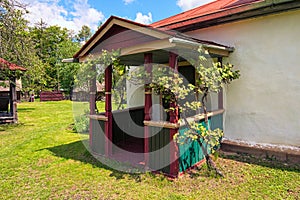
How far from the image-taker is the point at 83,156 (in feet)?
17.1

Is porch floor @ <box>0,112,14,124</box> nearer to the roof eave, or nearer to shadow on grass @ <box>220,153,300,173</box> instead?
the roof eave

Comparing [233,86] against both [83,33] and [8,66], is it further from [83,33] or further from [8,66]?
[83,33]

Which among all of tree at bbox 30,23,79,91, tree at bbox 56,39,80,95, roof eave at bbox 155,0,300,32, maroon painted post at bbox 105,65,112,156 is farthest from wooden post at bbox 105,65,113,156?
tree at bbox 56,39,80,95

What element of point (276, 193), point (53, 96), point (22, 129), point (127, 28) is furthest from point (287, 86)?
point (53, 96)

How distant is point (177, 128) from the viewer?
3822 millimetres

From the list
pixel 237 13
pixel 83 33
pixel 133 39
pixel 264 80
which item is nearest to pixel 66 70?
pixel 83 33

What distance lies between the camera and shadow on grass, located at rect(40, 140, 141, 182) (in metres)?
4.11

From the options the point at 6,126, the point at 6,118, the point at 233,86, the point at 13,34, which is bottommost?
the point at 6,126

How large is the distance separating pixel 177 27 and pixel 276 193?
513 centimetres

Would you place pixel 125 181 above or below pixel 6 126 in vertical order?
below

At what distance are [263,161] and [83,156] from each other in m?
4.34

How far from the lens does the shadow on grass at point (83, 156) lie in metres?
4.11

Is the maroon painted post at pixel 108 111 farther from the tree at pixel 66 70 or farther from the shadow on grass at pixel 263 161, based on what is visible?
the tree at pixel 66 70

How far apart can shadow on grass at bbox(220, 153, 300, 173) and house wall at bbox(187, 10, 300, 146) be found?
0.58 metres
